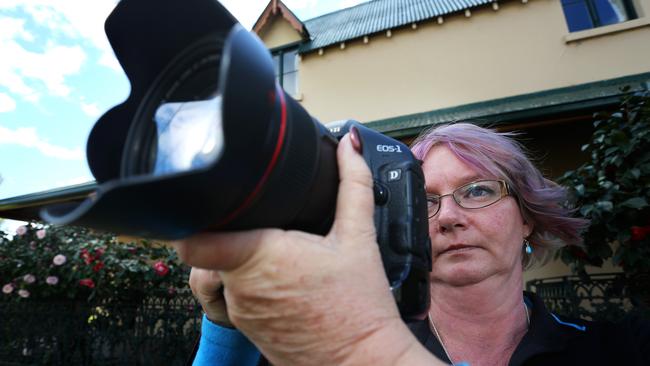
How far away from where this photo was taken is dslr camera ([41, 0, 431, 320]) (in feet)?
1.58

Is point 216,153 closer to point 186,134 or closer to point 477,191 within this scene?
point 186,134

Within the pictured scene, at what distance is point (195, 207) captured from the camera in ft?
1.63

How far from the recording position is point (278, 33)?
7.71m

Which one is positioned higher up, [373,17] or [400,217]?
[373,17]

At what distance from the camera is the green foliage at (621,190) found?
7.45 feet

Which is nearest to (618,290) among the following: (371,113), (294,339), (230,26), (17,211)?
(294,339)

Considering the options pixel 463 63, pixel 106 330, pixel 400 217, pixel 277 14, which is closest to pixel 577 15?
pixel 463 63

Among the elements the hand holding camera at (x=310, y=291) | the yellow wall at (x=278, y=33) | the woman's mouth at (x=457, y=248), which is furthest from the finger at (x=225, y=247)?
the yellow wall at (x=278, y=33)

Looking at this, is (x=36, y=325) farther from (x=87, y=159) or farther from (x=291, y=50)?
(x=291, y=50)

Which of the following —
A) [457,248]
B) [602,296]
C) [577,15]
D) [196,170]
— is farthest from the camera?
[577,15]

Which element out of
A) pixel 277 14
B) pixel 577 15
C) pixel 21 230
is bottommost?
pixel 21 230

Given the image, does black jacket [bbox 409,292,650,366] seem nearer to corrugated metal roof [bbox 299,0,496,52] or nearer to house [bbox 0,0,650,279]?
house [bbox 0,0,650,279]

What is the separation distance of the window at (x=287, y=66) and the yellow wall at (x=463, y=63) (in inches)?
15.3

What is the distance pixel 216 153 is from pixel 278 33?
7.88 meters
